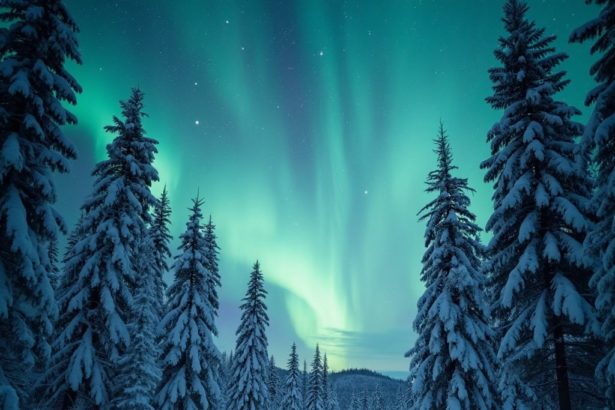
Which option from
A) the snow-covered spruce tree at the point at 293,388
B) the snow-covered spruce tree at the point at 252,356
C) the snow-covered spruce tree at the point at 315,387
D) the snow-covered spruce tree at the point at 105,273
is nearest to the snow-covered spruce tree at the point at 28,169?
the snow-covered spruce tree at the point at 105,273

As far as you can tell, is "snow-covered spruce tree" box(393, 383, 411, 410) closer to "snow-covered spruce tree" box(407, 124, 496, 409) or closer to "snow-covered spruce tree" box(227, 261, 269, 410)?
"snow-covered spruce tree" box(227, 261, 269, 410)

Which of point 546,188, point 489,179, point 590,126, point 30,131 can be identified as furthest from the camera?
point 489,179

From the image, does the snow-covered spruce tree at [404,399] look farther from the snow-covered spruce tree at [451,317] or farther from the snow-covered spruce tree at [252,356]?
the snow-covered spruce tree at [451,317]

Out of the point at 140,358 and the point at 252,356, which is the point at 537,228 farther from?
the point at 252,356

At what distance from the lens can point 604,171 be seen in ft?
31.7

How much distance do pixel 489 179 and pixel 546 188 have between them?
2476 millimetres

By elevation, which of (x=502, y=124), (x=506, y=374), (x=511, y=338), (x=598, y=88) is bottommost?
(x=506, y=374)

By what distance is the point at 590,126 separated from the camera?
9625mm

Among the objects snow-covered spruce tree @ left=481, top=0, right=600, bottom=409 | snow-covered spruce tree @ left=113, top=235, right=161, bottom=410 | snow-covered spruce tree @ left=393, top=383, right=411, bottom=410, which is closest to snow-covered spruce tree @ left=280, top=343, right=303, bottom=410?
snow-covered spruce tree @ left=393, top=383, right=411, bottom=410

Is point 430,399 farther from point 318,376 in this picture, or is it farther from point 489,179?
point 318,376

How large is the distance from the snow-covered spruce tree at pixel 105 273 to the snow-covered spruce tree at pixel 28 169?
276 cm

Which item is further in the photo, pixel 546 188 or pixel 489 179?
pixel 489 179

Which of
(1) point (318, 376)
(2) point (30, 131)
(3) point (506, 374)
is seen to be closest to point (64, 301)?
(2) point (30, 131)

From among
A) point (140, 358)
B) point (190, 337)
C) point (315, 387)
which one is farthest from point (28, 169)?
point (315, 387)
